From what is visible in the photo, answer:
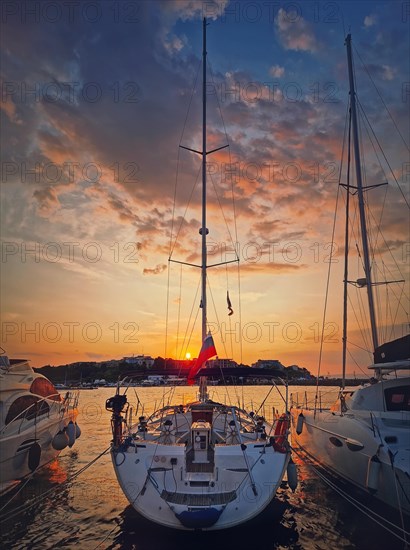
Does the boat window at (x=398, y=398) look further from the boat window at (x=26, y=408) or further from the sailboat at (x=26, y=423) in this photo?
the boat window at (x=26, y=408)

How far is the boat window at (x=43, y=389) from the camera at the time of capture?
665 inches

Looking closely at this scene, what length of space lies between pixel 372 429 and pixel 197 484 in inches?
223

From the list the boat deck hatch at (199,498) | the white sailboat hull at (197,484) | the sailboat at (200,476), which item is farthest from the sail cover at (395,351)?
the boat deck hatch at (199,498)

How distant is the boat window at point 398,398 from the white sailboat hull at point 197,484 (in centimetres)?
584

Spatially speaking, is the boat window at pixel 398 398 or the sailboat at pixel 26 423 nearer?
the sailboat at pixel 26 423

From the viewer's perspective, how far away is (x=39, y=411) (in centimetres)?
1591

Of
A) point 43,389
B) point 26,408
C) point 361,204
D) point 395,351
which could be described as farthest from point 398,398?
point 43,389

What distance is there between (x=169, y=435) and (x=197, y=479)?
355cm

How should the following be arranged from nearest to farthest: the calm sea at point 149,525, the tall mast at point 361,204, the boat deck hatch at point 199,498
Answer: the boat deck hatch at point 199,498 < the calm sea at point 149,525 < the tall mast at point 361,204

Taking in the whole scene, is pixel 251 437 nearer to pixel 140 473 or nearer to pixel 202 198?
pixel 140 473

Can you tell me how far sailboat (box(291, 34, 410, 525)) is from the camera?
409 inches

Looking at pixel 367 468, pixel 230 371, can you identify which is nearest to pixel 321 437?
pixel 367 468

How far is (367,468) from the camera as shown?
11.4 metres

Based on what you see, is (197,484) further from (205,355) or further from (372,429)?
(372,429)
